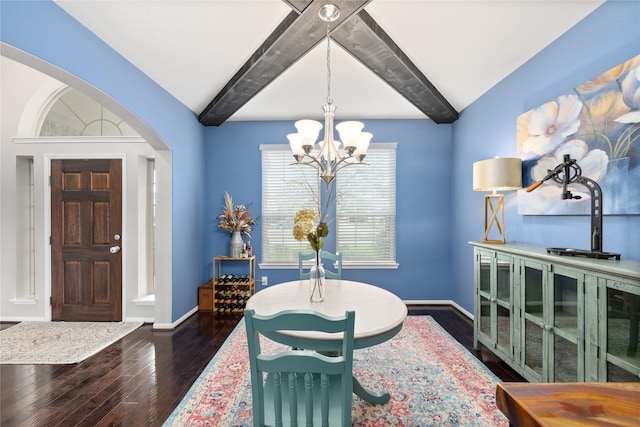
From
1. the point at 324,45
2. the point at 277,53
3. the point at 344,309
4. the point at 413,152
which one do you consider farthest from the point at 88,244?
the point at 413,152

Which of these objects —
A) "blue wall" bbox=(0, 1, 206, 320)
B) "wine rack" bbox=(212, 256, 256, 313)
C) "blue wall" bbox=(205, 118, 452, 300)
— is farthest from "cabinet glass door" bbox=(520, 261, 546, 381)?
"blue wall" bbox=(0, 1, 206, 320)

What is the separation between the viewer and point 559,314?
1882 millimetres

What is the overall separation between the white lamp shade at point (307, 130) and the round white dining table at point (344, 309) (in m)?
1.11

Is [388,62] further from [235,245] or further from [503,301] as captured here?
A: [235,245]

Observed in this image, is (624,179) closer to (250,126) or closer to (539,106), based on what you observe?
(539,106)

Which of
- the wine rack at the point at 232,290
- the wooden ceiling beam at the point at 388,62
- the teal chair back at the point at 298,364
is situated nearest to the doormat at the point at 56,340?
the wine rack at the point at 232,290

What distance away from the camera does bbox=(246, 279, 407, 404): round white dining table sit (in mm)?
1357

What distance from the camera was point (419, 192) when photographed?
424 cm

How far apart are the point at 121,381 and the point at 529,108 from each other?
4.27m

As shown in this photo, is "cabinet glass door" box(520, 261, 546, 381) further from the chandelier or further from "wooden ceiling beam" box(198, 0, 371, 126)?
"wooden ceiling beam" box(198, 0, 371, 126)

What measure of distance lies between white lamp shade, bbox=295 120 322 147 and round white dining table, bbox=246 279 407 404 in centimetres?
111

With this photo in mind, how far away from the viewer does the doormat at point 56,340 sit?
104 inches

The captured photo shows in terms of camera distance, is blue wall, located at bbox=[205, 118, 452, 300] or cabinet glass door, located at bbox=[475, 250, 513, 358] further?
blue wall, located at bbox=[205, 118, 452, 300]

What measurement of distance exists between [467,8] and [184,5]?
2255 millimetres
